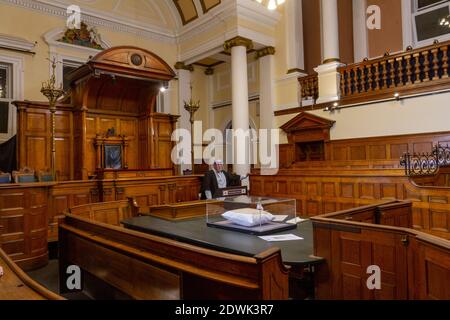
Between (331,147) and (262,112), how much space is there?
2463 millimetres

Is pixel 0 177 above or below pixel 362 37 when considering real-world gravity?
below

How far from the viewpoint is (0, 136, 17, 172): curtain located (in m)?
7.52

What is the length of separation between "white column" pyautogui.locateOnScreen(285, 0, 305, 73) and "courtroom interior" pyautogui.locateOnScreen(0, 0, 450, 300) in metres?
0.04

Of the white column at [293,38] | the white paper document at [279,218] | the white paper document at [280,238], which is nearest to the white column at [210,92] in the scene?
the white column at [293,38]

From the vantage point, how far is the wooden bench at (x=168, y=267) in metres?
1.73

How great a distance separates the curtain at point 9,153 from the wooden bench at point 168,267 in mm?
5279

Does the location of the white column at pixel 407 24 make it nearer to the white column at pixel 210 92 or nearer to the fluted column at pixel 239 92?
the fluted column at pixel 239 92

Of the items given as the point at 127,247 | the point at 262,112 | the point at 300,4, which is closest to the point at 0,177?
the point at 127,247

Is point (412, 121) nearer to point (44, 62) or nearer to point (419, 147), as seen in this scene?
point (419, 147)

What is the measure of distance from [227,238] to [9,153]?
7.02m

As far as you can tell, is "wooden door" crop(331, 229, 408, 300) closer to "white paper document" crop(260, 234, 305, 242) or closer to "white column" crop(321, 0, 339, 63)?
"white paper document" crop(260, 234, 305, 242)

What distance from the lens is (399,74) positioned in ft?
23.1

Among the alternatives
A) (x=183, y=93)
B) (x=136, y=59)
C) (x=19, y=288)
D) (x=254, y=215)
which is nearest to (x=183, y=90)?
(x=183, y=93)
